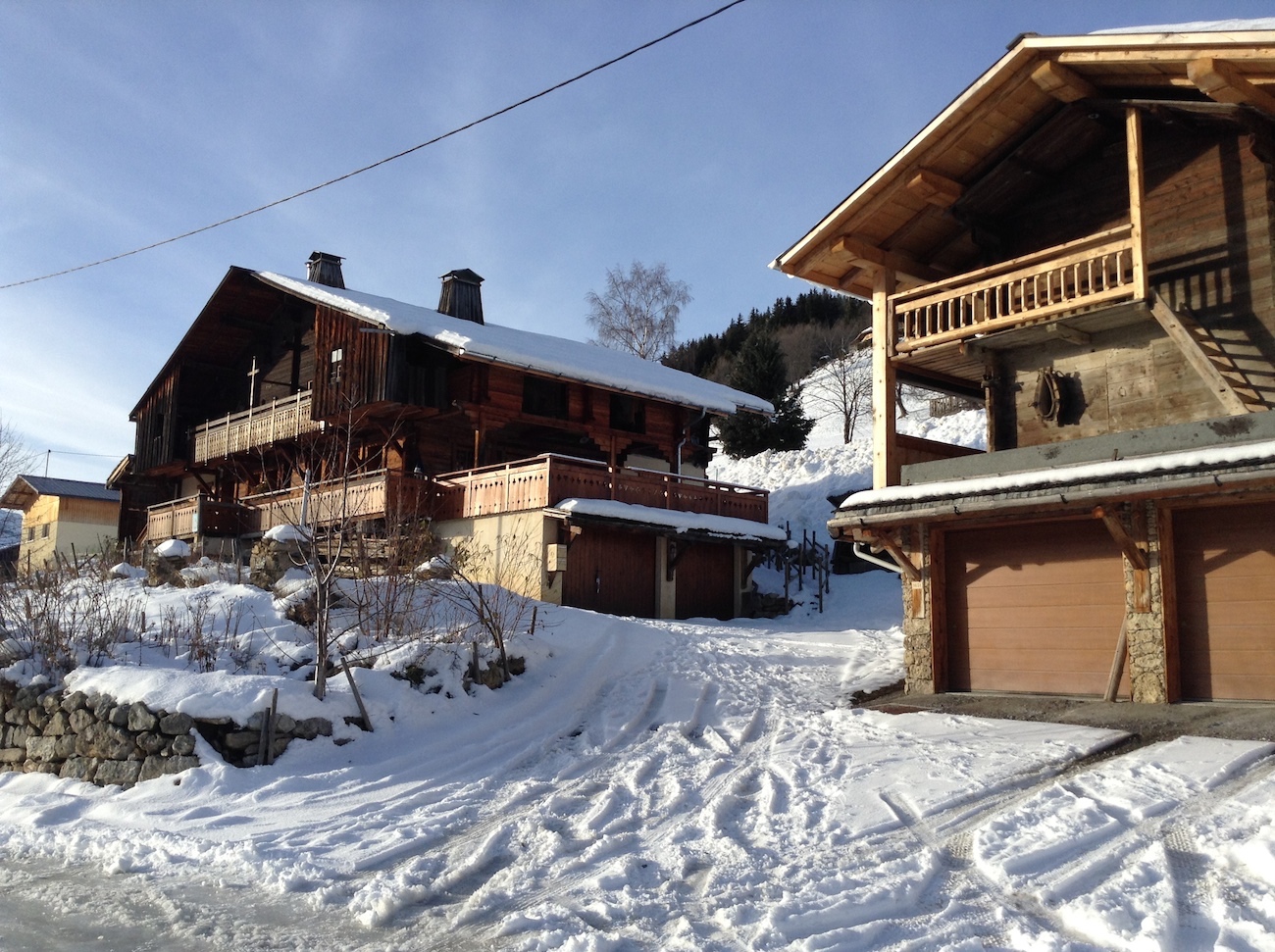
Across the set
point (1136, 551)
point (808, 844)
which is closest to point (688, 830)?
point (808, 844)

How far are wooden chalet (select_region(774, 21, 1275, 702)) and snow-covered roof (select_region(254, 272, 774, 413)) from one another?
1043 centimetres

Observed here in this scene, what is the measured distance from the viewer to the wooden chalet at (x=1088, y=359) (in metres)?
11.2

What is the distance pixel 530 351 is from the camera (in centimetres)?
2514

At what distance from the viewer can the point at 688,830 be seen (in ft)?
25.7

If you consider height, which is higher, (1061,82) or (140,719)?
(1061,82)

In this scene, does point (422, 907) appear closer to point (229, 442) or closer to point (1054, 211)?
point (1054, 211)

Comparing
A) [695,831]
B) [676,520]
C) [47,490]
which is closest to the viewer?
[695,831]

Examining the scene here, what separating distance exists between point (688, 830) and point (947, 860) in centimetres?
196

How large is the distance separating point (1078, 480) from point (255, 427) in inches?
971

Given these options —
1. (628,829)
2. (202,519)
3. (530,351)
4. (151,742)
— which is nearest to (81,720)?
(151,742)

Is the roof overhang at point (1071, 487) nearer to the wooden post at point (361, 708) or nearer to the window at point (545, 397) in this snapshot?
the wooden post at point (361, 708)

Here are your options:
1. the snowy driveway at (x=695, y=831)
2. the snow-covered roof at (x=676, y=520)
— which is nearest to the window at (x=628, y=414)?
the snow-covered roof at (x=676, y=520)

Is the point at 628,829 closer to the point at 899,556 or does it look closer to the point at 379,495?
the point at 899,556

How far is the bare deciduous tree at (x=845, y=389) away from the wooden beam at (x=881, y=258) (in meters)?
30.8
